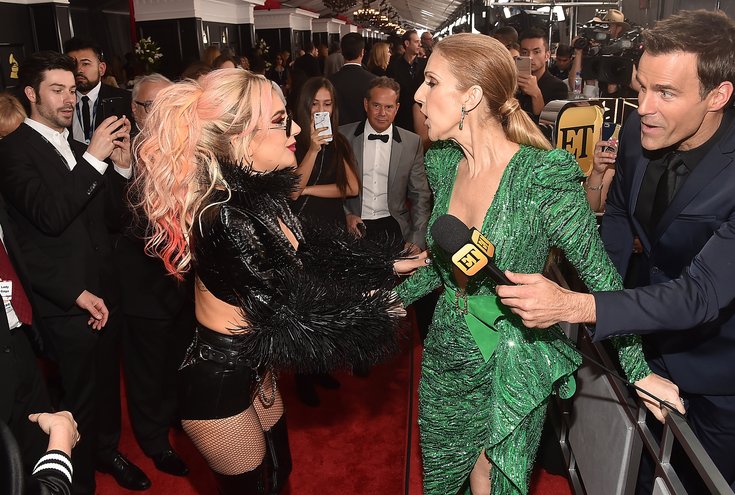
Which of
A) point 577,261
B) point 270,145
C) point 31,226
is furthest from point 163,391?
point 577,261

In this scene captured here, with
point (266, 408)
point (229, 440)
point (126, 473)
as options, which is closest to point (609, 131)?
point (266, 408)

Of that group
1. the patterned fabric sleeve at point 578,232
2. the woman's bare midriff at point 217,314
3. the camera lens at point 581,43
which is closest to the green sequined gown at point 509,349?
the patterned fabric sleeve at point 578,232

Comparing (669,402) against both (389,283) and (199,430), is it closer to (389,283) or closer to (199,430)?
(389,283)

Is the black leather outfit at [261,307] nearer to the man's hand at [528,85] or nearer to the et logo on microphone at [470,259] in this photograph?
the et logo on microphone at [470,259]

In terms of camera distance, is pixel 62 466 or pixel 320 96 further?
pixel 320 96

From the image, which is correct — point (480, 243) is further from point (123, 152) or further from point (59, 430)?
point (123, 152)

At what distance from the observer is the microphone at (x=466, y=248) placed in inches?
61.0

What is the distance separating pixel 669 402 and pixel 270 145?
1.44m

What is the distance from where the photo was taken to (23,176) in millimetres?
2730

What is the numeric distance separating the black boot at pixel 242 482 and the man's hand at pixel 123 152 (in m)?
1.62

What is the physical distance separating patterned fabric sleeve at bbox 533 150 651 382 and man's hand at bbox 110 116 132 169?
201 cm

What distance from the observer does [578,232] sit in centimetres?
Answer: 183

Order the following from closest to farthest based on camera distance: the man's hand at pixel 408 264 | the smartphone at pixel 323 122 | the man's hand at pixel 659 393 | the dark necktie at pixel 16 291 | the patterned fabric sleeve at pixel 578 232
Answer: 1. the man's hand at pixel 659 393
2. the patterned fabric sleeve at pixel 578 232
3. the dark necktie at pixel 16 291
4. the man's hand at pixel 408 264
5. the smartphone at pixel 323 122

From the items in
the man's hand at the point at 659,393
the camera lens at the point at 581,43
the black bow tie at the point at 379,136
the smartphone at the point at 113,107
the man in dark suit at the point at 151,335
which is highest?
the camera lens at the point at 581,43
